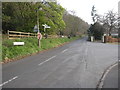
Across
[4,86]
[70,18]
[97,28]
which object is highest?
[70,18]

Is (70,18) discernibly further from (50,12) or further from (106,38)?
(50,12)

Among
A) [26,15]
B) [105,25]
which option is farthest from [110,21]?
[26,15]

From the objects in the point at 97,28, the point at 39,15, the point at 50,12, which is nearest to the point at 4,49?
the point at 39,15

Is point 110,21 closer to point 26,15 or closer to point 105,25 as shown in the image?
point 105,25

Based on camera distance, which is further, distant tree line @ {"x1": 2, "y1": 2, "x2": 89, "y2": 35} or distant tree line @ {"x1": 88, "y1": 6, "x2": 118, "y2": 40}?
distant tree line @ {"x1": 88, "y1": 6, "x2": 118, "y2": 40}

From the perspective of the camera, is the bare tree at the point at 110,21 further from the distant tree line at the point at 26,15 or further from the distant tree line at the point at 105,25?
the distant tree line at the point at 26,15

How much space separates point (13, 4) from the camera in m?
28.2

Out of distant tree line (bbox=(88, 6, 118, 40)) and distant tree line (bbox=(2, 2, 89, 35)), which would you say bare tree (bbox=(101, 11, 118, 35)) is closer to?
distant tree line (bbox=(88, 6, 118, 40))

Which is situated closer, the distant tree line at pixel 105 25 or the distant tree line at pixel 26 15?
the distant tree line at pixel 26 15

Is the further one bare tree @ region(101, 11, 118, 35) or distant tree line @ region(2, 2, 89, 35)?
bare tree @ region(101, 11, 118, 35)

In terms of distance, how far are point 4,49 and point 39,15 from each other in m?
14.2

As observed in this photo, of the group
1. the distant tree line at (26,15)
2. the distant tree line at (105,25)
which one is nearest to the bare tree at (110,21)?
the distant tree line at (105,25)

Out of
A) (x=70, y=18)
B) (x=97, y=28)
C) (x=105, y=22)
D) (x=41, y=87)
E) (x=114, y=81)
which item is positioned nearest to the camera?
(x=41, y=87)

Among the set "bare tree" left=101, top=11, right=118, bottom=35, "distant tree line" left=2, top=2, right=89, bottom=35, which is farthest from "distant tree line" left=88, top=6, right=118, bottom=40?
"distant tree line" left=2, top=2, right=89, bottom=35
